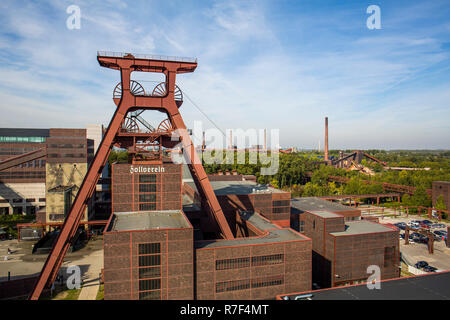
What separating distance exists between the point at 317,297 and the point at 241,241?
837 centimetres

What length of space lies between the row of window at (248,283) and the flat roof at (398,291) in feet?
12.2

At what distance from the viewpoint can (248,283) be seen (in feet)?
84.6

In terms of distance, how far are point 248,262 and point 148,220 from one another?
10133 millimetres

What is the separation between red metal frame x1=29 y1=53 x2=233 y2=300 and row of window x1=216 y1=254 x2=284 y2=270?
4818 millimetres

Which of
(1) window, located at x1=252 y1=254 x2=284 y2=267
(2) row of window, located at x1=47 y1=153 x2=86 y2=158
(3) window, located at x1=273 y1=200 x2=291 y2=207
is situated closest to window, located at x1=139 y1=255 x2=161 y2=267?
(1) window, located at x1=252 y1=254 x2=284 y2=267

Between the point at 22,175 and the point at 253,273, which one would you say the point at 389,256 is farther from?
the point at 22,175

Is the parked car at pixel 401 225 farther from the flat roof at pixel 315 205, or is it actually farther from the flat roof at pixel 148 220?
the flat roof at pixel 148 220

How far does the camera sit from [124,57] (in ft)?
95.8

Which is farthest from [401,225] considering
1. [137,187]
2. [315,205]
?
[137,187]

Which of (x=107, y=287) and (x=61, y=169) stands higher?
(x=61, y=169)
